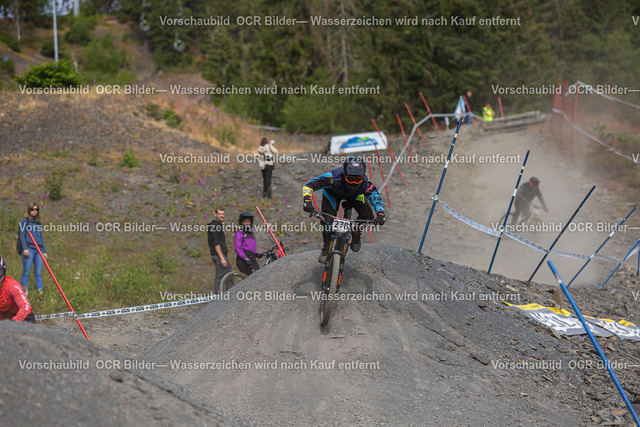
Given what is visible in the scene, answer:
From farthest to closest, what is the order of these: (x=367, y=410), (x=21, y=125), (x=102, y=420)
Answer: (x=21, y=125) → (x=367, y=410) → (x=102, y=420)

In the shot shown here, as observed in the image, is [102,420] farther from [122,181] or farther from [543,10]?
[543,10]

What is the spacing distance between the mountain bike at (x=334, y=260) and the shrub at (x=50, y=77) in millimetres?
22737

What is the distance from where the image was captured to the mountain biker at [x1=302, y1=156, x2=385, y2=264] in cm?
819

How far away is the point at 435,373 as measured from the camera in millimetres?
7430

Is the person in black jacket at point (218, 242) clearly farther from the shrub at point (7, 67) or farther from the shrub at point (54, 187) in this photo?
the shrub at point (7, 67)

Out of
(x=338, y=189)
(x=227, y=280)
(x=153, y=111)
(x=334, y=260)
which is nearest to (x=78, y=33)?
(x=153, y=111)

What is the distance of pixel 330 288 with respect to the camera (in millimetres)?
7867

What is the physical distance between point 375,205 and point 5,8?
76.1 meters

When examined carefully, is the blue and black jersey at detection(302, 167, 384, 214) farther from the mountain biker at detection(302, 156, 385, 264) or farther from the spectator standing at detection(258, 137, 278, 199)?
the spectator standing at detection(258, 137, 278, 199)

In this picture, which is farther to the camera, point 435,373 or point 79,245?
point 79,245

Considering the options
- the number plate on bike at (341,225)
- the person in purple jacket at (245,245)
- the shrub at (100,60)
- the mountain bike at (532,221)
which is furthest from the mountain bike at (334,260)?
the shrub at (100,60)

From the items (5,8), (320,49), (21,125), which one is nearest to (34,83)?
(21,125)

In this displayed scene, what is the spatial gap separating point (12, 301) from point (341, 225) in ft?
13.8

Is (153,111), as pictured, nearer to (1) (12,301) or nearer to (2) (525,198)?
(2) (525,198)
